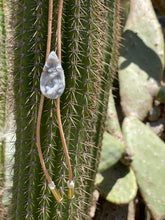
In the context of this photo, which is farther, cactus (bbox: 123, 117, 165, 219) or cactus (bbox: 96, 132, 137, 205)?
cactus (bbox: 123, 117, 165, 219)

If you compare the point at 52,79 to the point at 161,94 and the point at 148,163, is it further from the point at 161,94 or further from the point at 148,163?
the point at 161,94

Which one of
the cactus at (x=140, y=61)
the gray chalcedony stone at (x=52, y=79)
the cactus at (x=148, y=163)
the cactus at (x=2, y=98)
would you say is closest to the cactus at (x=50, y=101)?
the gray chalcedony stone at (x=52, y=79)

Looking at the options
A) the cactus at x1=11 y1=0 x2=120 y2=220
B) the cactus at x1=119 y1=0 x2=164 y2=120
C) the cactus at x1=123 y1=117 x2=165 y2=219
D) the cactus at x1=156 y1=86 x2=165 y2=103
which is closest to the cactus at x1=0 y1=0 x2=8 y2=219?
the cactus at x1=11 y1=0 x2=120 y2=220

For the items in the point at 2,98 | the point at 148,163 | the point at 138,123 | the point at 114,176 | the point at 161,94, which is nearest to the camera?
the point at 2,98

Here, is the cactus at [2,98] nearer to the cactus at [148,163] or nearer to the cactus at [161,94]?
the cactus at [148,163]

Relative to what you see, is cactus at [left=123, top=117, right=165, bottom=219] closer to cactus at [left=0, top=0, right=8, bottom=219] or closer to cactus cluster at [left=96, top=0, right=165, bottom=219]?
cactus cluster at [left=96, top=0, right=165, bottom=219]

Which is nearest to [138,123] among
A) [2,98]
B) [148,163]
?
[148,163]
